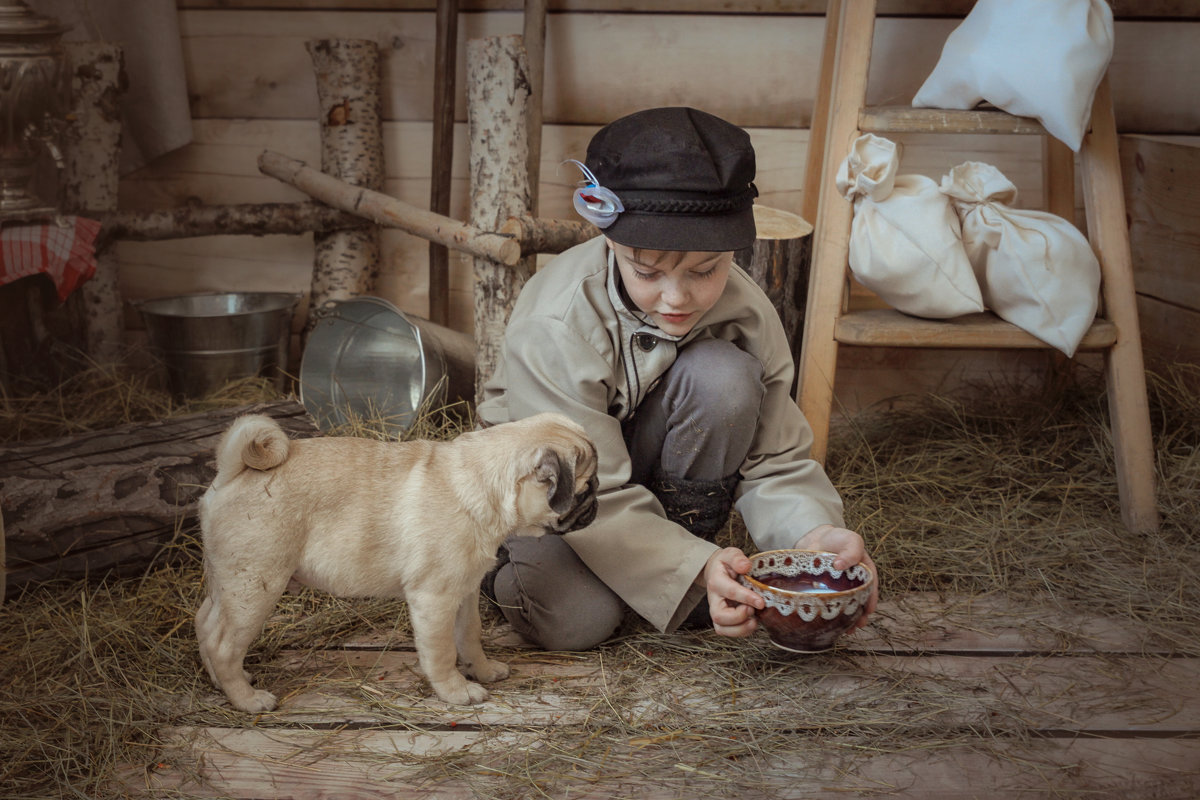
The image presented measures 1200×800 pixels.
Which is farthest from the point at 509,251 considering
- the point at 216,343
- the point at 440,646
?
the point at 440,646

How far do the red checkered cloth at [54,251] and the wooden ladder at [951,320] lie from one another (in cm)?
259

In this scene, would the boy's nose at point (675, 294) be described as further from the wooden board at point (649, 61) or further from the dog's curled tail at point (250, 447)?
the wooden board at point (649, 61)

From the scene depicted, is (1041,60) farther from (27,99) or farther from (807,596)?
(27,99)

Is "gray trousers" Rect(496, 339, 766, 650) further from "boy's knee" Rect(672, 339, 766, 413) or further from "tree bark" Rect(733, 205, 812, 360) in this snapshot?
"tree bark" Rect(733, 205, 812, 360)

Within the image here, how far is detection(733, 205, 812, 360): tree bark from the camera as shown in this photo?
3148 mm

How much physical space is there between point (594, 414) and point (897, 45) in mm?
2377

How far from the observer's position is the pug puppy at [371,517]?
195cm

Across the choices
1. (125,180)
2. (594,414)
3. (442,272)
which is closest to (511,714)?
(594,414)

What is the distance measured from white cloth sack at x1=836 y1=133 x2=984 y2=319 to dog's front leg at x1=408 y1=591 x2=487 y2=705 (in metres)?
1.61

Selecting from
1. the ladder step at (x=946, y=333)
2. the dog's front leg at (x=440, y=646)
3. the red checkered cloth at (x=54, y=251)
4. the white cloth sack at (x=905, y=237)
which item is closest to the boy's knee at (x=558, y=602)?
the dog's front leg at (x=440, y=646)

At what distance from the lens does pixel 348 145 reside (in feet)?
12.8

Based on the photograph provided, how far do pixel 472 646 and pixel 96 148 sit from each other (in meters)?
2.73

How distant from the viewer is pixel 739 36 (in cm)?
390

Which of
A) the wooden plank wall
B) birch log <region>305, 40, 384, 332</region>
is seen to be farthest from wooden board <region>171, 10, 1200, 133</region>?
birch log <region>305, 40, 384, 332</region>
